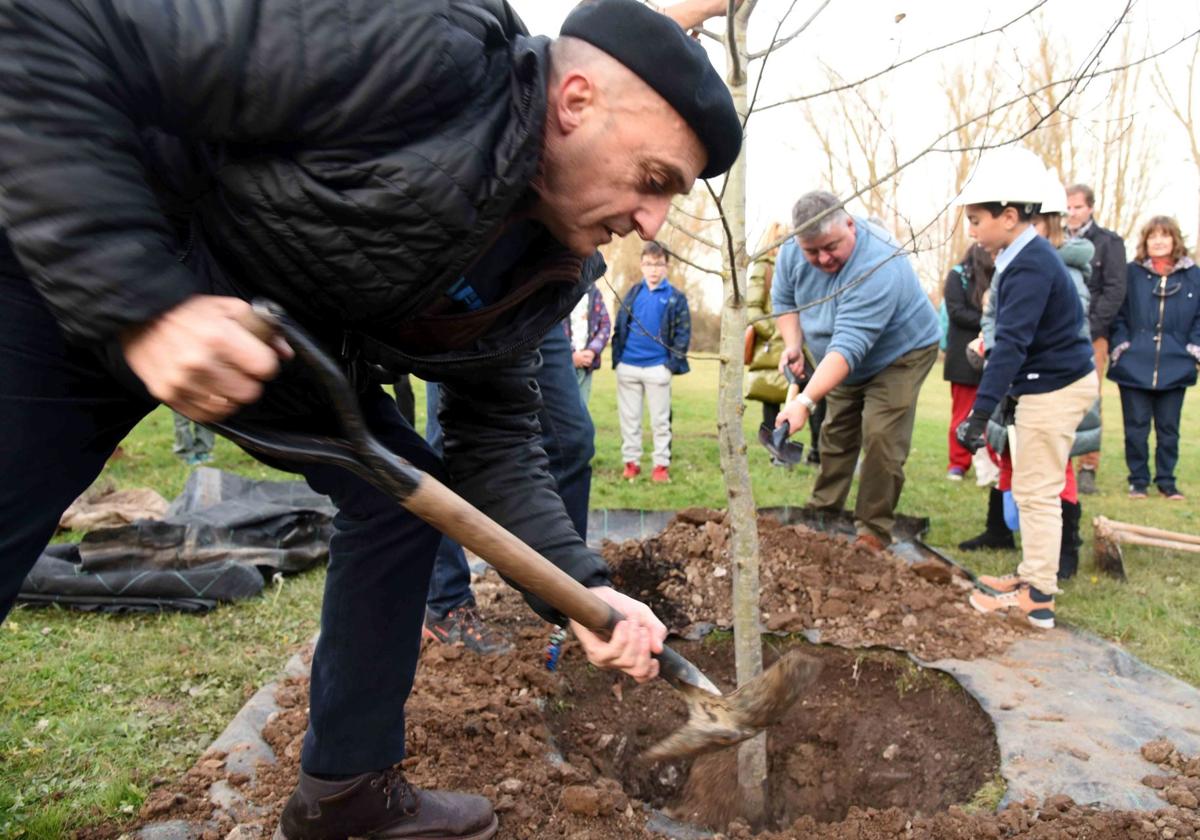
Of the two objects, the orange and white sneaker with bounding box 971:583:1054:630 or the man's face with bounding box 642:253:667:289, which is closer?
the orange and white sneaker with bounding box 971:583:1054:630

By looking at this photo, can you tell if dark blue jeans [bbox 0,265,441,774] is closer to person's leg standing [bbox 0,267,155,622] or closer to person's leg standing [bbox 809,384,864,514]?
person's leg standing [bbox 0,267,155,622]

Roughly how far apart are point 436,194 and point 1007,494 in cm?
418

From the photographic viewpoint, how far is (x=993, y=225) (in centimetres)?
402

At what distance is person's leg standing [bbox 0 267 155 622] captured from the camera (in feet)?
4.70

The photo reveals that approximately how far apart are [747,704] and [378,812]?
0.87 m

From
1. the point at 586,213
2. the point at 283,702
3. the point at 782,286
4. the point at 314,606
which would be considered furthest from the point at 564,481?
the point at 782,286

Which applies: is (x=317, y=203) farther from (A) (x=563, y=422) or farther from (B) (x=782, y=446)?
(B) (x=782, y=446)

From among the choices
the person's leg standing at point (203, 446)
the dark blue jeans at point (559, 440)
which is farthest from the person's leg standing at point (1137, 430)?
the person's leg standing at point (203, 446)

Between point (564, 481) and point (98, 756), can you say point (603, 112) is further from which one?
point (98, 756)

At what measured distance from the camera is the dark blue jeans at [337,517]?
145 cm

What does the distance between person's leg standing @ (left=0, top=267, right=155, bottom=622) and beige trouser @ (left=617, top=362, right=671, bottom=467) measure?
5540 mm

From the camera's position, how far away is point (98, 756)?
2.58 m

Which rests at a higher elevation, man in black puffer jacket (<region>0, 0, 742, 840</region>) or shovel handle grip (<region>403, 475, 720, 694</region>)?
man in black puffer jacket (<region>0, 0, 742, 840</region>)

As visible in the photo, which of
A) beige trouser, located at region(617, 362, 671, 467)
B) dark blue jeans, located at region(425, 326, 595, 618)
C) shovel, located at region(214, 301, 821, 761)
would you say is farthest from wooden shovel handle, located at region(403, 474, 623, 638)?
beige trouser, located at region(617, 362, 671, 467)
